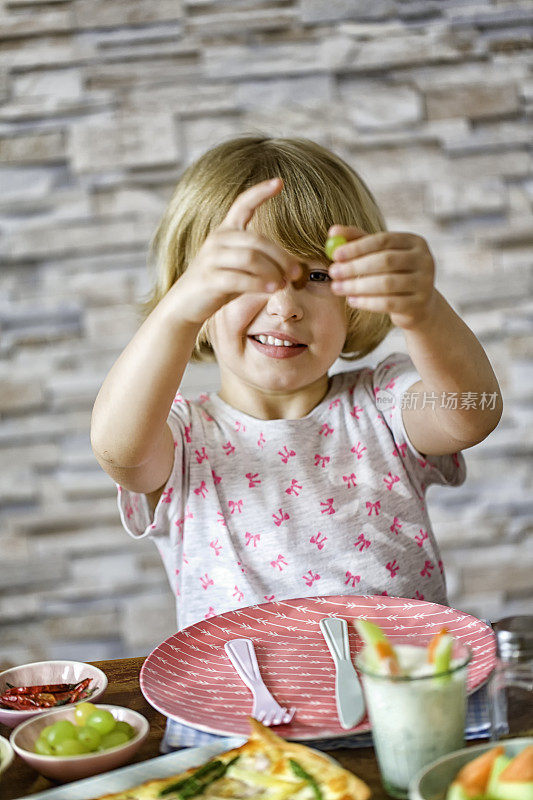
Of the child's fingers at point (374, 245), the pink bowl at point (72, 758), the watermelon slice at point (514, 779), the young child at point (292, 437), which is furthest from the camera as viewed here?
the young child at point (292, 437)

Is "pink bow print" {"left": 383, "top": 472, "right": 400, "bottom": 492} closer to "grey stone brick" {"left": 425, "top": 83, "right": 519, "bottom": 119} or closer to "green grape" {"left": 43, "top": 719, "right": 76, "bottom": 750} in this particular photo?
"green grape" {"left": 43, "top": 719, "right": 76, "bottom": 750}

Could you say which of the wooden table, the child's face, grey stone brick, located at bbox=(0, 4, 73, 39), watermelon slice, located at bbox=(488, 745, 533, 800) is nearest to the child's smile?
the child's face

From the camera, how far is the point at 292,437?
1199mm

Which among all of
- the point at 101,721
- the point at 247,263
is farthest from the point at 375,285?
the point at 101,721

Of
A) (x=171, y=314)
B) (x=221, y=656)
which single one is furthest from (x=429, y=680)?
(x=171, y=314)

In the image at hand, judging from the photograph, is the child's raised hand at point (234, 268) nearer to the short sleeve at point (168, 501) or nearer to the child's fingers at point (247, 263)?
the child's fingers at point (247, 263)

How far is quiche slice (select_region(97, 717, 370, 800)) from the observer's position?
0.57 meters

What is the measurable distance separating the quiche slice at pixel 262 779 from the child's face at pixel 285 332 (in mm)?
565

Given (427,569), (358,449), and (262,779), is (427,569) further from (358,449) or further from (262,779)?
(262,779)

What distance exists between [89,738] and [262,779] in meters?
0.15

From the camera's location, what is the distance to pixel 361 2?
1.98 meters

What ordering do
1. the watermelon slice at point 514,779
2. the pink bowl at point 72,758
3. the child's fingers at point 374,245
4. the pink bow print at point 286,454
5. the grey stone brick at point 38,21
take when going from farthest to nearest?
the grey stone brick at point 38,21 → the pink bow print at point 286,454 → the child's fingers at point 374,245 → the pink bowl at point 72,758 → the watermelon slice at point 514,779

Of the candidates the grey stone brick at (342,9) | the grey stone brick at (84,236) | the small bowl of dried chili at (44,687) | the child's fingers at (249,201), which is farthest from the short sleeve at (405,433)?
the grey stone brick at (342,9)

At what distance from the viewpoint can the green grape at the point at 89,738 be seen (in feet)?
2.15
